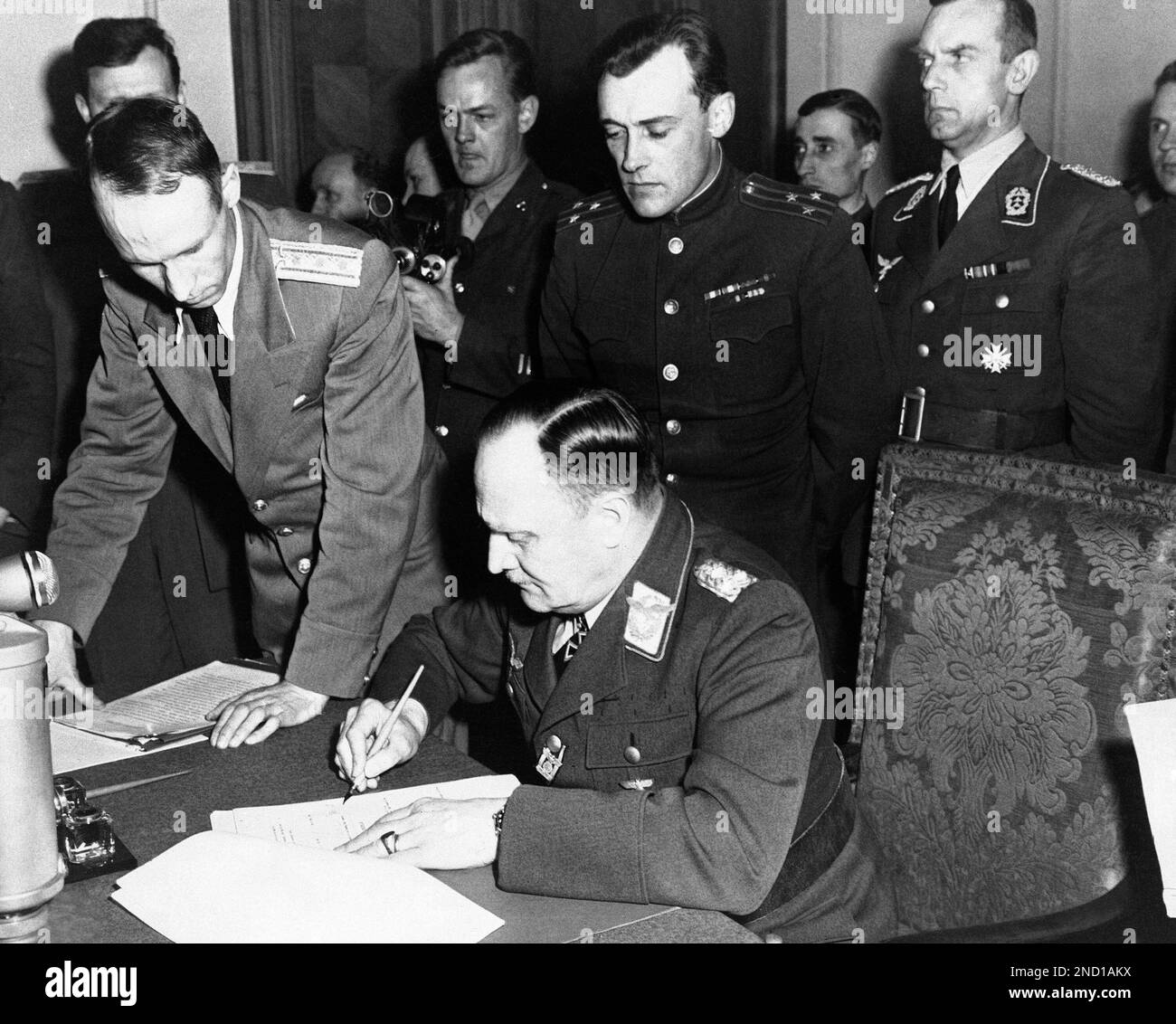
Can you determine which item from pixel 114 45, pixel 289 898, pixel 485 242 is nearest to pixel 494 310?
pixel 485 242

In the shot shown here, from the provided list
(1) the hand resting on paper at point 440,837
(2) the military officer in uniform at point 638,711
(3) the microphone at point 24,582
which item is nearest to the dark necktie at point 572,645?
(2) the military officer in uniform at point 638,711

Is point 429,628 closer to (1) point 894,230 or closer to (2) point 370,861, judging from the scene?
(2) point 370,861

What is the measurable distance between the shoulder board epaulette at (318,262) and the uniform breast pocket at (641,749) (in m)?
0.82

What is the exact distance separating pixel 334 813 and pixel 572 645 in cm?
35

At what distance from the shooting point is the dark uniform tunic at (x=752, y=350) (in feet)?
8.11

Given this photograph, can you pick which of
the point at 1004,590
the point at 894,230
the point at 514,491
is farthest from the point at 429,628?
the point at 894,230

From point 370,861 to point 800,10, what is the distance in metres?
4.23

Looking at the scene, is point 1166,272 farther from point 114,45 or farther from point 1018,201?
point 114,45

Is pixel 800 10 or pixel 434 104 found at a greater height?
pixel 800 10

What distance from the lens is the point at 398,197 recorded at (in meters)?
4.07

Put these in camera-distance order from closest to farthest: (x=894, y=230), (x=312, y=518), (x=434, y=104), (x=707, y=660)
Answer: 1. (x=707, y=660)
2. (x=312, y=518)
3. (x=894, y=230)
4. (x=434, y=104)

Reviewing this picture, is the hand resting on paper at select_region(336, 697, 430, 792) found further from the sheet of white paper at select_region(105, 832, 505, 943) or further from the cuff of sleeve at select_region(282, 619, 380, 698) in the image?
the sheet of white paper at select_region(105, 832, 505, 943)

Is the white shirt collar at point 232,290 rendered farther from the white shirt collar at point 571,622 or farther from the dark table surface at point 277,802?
the white shirt collar at point 571,622
